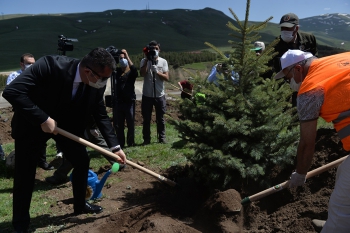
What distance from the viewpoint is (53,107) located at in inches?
174

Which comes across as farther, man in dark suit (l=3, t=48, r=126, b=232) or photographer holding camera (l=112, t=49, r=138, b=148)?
photographer holding camera (l=112, t=49, r=138, b=148)

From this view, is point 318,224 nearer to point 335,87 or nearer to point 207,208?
point 207,208

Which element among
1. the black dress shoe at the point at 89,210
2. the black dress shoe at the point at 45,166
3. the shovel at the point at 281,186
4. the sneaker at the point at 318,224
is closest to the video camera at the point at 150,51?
the black dress shoe at the point at 45,166

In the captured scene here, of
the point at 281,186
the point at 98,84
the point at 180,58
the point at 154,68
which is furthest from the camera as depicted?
the point at 180,58

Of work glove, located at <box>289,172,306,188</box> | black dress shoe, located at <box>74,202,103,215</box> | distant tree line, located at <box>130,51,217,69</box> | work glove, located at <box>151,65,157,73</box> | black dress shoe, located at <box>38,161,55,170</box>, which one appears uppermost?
work glove, located at <box>151,65,157,73</box>

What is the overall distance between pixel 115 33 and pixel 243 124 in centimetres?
6285

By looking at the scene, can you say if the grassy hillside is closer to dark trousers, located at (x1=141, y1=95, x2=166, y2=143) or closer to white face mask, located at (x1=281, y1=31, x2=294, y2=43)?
dark trousers, located at (x1=141, y1=95, x2=166, y2=143)

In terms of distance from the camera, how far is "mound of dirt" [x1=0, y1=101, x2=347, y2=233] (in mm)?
4418

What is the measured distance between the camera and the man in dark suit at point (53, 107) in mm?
4082

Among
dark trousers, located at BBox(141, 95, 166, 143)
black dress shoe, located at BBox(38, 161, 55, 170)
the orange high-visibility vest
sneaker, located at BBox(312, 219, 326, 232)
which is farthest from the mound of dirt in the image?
dark trousers, located at BBox(141, 95, 166, 143)

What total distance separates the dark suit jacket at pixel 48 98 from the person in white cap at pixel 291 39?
10.8 feet

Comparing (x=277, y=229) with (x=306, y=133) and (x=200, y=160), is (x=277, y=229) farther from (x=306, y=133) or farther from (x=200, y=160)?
(x=306, y=133)

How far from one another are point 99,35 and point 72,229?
6156 centimetres

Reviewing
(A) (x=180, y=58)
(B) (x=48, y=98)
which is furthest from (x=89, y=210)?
(A) (x=180, y=58)
